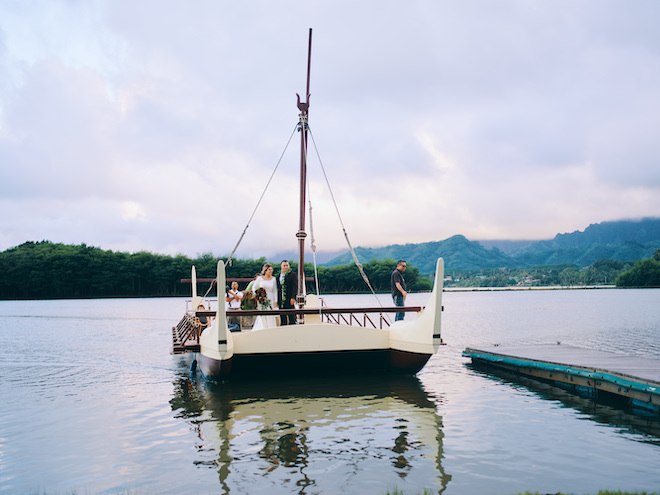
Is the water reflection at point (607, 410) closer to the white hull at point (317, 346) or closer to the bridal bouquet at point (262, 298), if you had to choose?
the white hull at point (317, 346)

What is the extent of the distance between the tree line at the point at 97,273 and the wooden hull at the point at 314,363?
8776 centimetres

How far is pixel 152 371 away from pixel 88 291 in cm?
11389

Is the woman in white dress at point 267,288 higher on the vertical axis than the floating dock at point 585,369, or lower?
higher

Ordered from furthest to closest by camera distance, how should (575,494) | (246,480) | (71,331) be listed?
(71,331) < (246,480) < (575,494)

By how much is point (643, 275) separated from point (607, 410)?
193 m

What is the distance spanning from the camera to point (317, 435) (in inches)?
337

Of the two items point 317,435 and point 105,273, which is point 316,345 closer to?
point 317,435

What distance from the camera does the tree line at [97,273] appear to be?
110 metres

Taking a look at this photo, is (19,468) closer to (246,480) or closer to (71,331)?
(246,480)

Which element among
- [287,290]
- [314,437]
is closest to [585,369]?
[314,437]

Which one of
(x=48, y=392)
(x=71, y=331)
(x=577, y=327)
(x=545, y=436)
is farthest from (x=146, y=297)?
(x=545, y=436)

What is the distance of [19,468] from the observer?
7.21 metres

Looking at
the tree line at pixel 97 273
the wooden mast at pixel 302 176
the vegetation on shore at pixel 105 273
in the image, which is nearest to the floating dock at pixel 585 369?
the wooden mast at pixel 302 176

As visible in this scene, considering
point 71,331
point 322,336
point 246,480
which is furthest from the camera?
point 71,331
